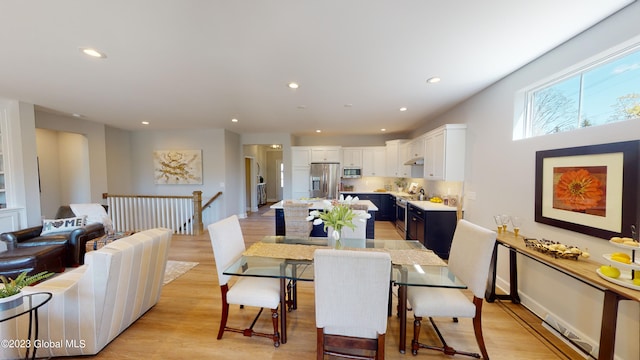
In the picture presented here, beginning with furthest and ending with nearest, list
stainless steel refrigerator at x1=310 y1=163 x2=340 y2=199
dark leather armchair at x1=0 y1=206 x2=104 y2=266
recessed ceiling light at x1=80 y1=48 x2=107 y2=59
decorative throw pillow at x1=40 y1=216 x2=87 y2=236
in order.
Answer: stainless steel refrigerator at x1=310 y1=163 x2=340 y2=199
decorative throw pillow at x1=40 y1=216 x2=87 y2=236
dark leather armchair at x1=0 y1=206 x2=104 y2=266
recessed ceiling light at x1=80 y1=48 x2=107 y2=59

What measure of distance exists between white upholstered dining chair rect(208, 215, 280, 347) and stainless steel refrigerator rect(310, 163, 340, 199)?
4.48 meters

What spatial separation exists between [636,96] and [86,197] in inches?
333

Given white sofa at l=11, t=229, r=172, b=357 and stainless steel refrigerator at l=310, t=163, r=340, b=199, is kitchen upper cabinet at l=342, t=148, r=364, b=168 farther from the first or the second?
white sofa at l=11, t=229, r=172, b=357

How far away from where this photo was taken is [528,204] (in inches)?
96.7

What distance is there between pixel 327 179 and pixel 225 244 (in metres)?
4.66

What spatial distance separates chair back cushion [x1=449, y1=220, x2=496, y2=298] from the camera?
5.62 ft

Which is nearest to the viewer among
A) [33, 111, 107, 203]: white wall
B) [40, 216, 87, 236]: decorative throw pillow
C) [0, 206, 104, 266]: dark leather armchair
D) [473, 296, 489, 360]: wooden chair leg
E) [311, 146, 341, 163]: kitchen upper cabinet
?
[473, 296, 489, 360]: wooden chair leg

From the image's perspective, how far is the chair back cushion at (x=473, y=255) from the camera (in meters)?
1.71

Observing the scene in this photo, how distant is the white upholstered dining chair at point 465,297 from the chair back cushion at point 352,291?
0.50m

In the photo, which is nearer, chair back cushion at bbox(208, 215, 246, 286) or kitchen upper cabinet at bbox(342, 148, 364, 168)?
chair back cushion at bbox(208, 215, 246, 286)

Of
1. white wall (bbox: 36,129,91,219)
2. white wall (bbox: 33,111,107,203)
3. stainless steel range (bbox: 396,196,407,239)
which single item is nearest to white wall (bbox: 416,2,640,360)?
stainless steel range (bbox: 396,196,407,239)

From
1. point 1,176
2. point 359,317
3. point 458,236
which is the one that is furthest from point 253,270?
point 1,176

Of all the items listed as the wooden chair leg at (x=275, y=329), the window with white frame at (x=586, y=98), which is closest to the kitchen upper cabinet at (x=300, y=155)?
the window with white frame at (x=586, y=98)

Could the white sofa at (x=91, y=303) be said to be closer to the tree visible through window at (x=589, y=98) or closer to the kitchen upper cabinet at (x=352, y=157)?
the tree visible through window at (x=589, y=98)
